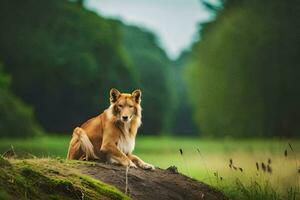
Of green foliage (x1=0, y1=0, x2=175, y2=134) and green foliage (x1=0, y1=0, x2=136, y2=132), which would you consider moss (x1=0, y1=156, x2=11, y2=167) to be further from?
green foliage (x1=0, y1=0, x2=175, y2=134)

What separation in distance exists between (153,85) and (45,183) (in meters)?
64.2

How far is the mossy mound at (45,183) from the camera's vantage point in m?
10.2

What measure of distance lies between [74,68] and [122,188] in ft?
147

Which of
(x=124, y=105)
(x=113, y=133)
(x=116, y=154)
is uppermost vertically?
(x=124, y=105)

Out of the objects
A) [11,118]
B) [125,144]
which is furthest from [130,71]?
[125,144]

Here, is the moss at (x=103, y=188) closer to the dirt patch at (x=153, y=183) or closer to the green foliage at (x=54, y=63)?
the dirt patch at (x=153, y=183)

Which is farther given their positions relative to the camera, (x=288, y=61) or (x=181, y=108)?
(x=181, y=108)

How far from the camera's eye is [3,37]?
184 ft

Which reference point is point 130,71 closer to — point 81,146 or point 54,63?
point 54,63

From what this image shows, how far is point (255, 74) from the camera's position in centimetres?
5256

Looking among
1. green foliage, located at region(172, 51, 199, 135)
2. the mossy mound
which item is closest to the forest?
green foliage, located at region(172, 51, 199, 135)

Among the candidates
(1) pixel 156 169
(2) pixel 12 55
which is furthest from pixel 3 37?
(1) pixel 156 169

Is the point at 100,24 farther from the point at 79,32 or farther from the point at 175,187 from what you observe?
the point at 175,187

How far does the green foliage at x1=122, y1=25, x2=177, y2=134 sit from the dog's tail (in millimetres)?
53268
